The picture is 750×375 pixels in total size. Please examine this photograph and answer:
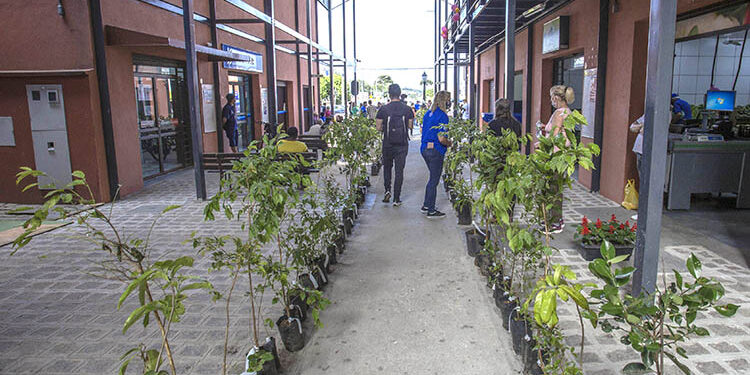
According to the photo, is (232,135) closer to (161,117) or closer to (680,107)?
(161,117)

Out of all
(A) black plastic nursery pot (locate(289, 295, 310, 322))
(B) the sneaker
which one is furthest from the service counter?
(A) black plastic nursery pot (locate(289, 295, 310, 322))

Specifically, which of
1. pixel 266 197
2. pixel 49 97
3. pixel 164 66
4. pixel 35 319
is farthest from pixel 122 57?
pixel 266 197

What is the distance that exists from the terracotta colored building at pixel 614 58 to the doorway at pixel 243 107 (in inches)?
264

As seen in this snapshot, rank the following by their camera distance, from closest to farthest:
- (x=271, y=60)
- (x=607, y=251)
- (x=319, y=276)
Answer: (x=607, y=251), (x=319, y=276), (x=271, y=60)

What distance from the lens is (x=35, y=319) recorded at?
389 centimetres

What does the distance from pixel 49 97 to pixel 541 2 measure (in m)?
8.80

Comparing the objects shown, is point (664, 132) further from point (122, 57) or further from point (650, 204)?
point (122, 57)

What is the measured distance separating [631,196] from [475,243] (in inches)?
121

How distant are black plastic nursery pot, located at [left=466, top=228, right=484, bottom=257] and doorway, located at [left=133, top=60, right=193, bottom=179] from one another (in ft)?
22.6

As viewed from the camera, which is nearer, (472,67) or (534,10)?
(534,10)

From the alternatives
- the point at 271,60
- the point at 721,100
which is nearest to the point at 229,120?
the point at 271,60

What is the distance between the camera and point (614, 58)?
24.4ft

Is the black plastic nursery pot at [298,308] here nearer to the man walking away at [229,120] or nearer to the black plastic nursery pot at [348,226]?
the black plastic nursery pot at [348,226]

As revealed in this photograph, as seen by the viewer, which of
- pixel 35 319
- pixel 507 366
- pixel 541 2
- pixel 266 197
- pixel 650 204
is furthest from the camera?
pixel 541 2
